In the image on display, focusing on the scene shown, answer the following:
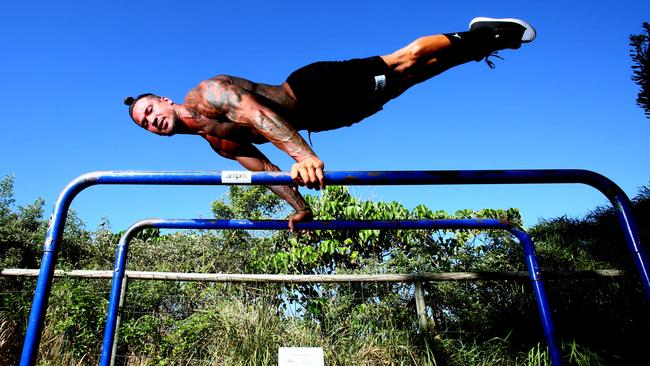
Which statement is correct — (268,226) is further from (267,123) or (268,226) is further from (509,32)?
(509,32)

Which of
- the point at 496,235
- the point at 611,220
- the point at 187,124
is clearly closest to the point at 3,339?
the point at 187,124

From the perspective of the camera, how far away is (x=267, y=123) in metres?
1.73

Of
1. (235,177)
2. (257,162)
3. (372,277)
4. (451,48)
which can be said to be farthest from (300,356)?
(451,48)

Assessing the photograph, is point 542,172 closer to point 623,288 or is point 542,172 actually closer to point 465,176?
point 465,176

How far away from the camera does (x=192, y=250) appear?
7.51m

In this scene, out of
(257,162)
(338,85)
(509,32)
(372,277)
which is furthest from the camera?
(372,277)

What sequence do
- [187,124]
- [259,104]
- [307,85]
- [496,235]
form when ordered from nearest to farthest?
[259,104], [307,85], [187,124], [496,235]

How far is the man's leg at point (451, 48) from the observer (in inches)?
82.4

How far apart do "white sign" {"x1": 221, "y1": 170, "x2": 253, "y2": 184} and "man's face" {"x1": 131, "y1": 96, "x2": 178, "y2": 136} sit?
803mm

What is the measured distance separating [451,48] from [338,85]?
620 millimetres

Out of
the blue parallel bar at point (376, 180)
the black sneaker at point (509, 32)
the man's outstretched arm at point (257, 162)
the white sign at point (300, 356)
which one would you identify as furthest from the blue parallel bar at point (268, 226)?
the white sign at point (300, 356)

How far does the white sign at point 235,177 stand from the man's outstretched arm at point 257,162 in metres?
0.88

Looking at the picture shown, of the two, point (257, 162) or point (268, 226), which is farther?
point (257, 162)

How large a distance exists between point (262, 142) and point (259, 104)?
0.68m
